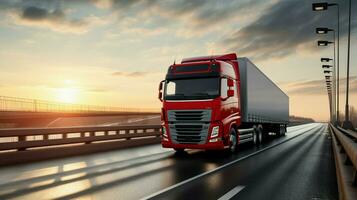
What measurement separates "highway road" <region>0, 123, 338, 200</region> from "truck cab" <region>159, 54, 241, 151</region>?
926 mm

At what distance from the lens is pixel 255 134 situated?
61.8 ft

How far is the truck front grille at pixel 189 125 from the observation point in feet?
41.0

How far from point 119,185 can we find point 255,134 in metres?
12.4

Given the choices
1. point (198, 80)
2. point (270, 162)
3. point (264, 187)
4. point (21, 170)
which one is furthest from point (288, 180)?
point (21, 170)

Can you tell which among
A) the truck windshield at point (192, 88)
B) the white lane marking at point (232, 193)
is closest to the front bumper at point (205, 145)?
the truck windshield at point (192, 88)

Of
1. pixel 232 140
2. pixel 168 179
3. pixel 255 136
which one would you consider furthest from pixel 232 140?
pixel 168 179

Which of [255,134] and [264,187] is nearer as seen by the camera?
[264,187]

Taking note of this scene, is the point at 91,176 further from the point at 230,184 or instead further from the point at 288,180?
the point at 288,180

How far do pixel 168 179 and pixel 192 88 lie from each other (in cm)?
521

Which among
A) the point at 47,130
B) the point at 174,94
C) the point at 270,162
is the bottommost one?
the point at 270,162

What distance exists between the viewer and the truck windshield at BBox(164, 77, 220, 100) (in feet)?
41.4

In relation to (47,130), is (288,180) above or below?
below

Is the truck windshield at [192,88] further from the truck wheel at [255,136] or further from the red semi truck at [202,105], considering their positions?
the truck wheel at [255,136]

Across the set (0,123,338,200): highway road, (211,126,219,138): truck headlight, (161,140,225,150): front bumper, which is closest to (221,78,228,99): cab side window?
(211,126,219,138): truck headlight
